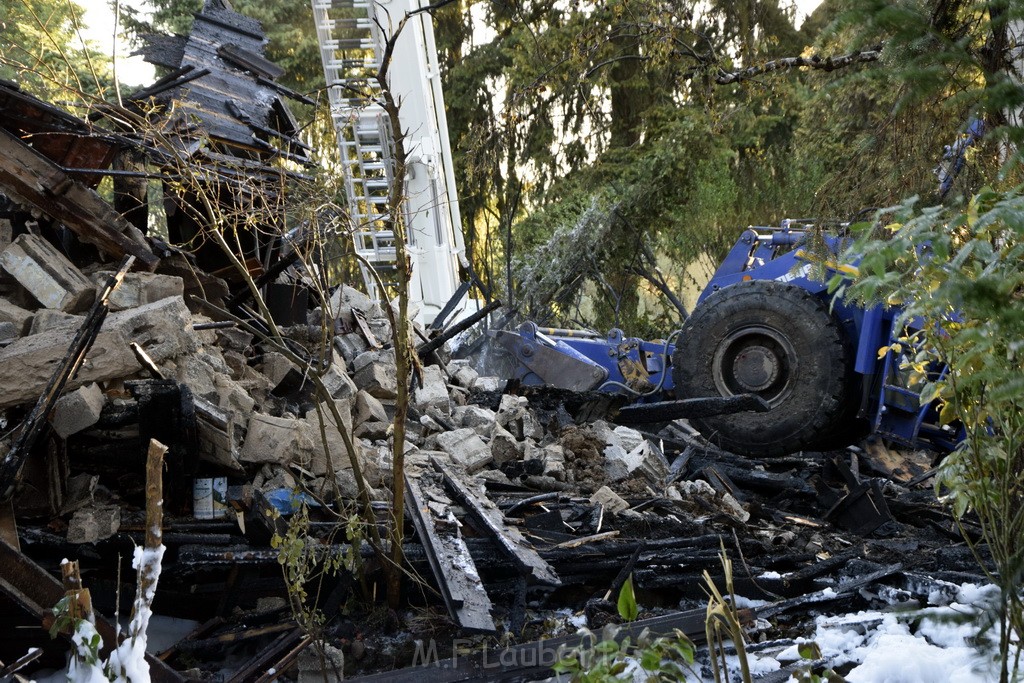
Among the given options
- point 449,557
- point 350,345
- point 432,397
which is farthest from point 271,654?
point 350,345

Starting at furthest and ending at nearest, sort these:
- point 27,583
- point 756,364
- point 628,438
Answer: point 756,364, point 628,438, point 27,583

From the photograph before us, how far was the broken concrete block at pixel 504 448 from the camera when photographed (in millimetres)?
6863

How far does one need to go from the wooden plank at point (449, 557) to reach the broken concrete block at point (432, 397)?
2057mm

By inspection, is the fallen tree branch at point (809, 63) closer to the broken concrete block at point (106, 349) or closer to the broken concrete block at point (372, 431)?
the broken concrete block at point (372, 431)

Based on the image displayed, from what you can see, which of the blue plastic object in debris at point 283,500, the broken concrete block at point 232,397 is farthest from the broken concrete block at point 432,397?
the blue plastic object in debris at point 283,500

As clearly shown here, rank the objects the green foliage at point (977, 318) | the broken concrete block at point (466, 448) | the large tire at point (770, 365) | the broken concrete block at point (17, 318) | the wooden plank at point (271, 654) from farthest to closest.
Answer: the large tire at point (770, 365), the broken concrete block at point (466, 448), the broken concrete block at point (17, 318), the wooden plank at point (271, 654), the green foliage at point (977, 318)

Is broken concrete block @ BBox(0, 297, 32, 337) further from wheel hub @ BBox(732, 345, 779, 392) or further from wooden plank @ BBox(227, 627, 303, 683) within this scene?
wheel hub @ BBox(732, 345, 779, 392)

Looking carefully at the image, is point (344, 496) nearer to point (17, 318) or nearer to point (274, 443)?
point (274, 443)

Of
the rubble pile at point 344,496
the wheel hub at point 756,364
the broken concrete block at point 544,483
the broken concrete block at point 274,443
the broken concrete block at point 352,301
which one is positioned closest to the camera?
the rubble pile at point 344,496

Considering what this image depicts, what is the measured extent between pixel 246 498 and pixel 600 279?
1262 centimetres

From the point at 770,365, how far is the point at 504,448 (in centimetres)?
266

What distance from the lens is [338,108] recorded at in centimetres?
1270

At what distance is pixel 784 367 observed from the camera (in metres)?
8.11

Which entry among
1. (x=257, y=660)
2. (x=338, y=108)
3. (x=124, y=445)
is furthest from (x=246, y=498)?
(x=338, y=108)
